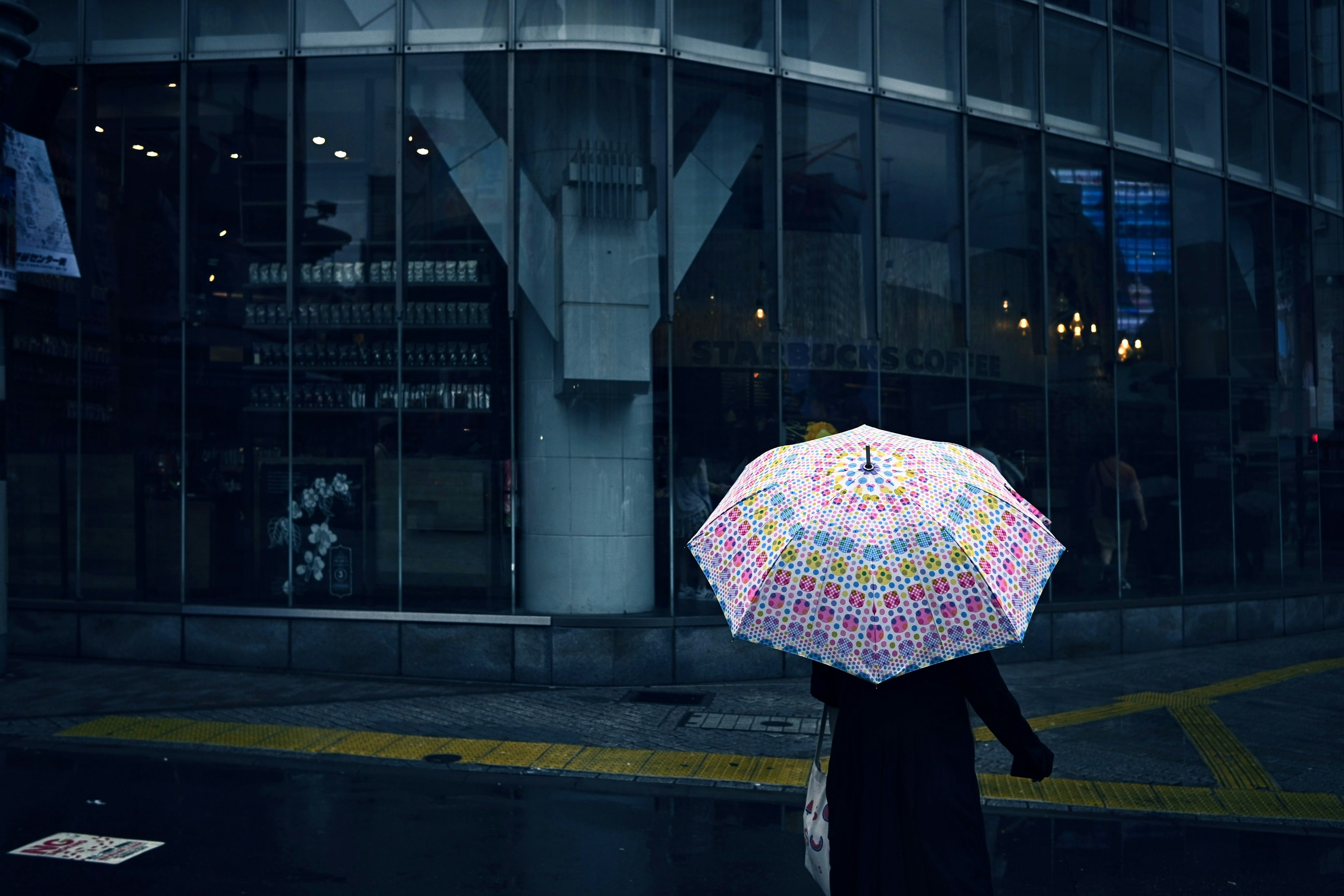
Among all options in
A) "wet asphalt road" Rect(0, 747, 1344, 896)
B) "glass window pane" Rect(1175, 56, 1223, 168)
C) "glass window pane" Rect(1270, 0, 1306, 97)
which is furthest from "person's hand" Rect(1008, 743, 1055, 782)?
"glass window pane" Rect(1270, 0, 1306, 97)

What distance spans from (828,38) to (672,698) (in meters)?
7.23

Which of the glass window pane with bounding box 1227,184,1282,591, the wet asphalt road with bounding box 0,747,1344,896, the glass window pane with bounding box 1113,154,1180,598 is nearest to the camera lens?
the wet asphalt road with bounding box 0,747,1344,896

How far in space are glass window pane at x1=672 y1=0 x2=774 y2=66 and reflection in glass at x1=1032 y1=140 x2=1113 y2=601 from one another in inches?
155

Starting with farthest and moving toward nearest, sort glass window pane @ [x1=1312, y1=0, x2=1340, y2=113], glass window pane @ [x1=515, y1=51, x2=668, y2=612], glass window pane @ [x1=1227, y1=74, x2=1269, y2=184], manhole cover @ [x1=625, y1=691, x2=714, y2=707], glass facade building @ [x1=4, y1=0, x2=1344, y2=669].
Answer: glass window pane @ [x1=1312, y1=0, x2=1340, y2=113], glass window pane @ [x1=1227, y1=74, x2=1269, y2=184], glass facade building @ [x1=4, y1=0, x2=1344, y2=669], glass window pane @ [x1=515, y1=51, x2=668, y2=612], manhole cover @ [x1=625, y1=691, x2=714, y2=707]

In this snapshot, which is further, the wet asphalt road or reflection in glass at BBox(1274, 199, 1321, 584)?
reflection in glass at BBox(1274, 199, 1321, 584)

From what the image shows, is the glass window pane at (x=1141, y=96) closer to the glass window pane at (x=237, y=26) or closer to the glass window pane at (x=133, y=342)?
the glass window pane at (x=237, y=26)

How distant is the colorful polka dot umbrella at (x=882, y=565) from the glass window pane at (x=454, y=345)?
27.5 ft

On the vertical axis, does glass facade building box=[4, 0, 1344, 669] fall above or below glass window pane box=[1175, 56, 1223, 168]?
below

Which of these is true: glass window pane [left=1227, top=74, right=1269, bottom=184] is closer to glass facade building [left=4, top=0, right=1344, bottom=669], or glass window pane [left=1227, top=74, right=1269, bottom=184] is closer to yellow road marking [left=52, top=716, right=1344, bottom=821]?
glass facade building [left=4, top=0, right=1344, bottom=669]

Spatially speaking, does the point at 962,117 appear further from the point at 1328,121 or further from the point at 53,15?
the point at 53,15

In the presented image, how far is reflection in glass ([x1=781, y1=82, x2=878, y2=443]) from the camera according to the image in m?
12.2

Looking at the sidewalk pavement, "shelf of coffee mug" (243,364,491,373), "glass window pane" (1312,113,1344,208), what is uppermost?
"glass window pane" (1312,113,1344,208)

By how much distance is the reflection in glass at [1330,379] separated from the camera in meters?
16.5

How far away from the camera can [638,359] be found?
1136 centimetres
